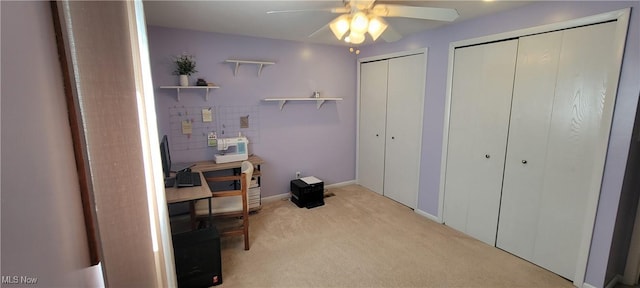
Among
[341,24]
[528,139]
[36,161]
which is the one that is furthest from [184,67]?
[528,139]

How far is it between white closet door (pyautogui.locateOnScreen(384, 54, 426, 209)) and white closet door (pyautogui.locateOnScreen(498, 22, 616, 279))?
107 centimetres

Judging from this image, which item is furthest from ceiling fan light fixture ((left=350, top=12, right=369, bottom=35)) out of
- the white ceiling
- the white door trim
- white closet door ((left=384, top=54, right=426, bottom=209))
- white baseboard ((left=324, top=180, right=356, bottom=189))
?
white baseboard ((left=324, top=180, right=356, bottom=189))

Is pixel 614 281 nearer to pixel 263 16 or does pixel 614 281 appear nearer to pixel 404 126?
pixel 404 126

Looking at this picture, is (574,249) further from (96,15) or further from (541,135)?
(96,15)

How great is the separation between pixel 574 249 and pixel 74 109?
325 centimetres

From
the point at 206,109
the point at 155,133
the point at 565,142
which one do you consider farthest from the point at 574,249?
the point at 206,109

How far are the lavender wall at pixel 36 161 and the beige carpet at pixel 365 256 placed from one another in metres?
1.72

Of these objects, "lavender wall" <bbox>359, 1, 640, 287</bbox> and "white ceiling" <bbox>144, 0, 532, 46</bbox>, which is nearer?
"lavender wall" <bbox>359, 1, 640, 287</bbox>

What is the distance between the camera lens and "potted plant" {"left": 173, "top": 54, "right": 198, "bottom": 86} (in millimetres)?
3033

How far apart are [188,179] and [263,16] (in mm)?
1677

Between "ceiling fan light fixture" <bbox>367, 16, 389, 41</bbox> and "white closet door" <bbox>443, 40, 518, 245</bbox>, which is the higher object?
"ceiling fan light fixture" <bbox>367, 16, 389, 41</bbox>

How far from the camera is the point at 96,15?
0.72m

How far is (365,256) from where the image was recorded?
2.59 m

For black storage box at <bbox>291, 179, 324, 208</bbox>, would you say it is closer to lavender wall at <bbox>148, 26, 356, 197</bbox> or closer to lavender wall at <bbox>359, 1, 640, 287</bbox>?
lavender wall at <bbox>148, 26, 356, 197</bbox>
